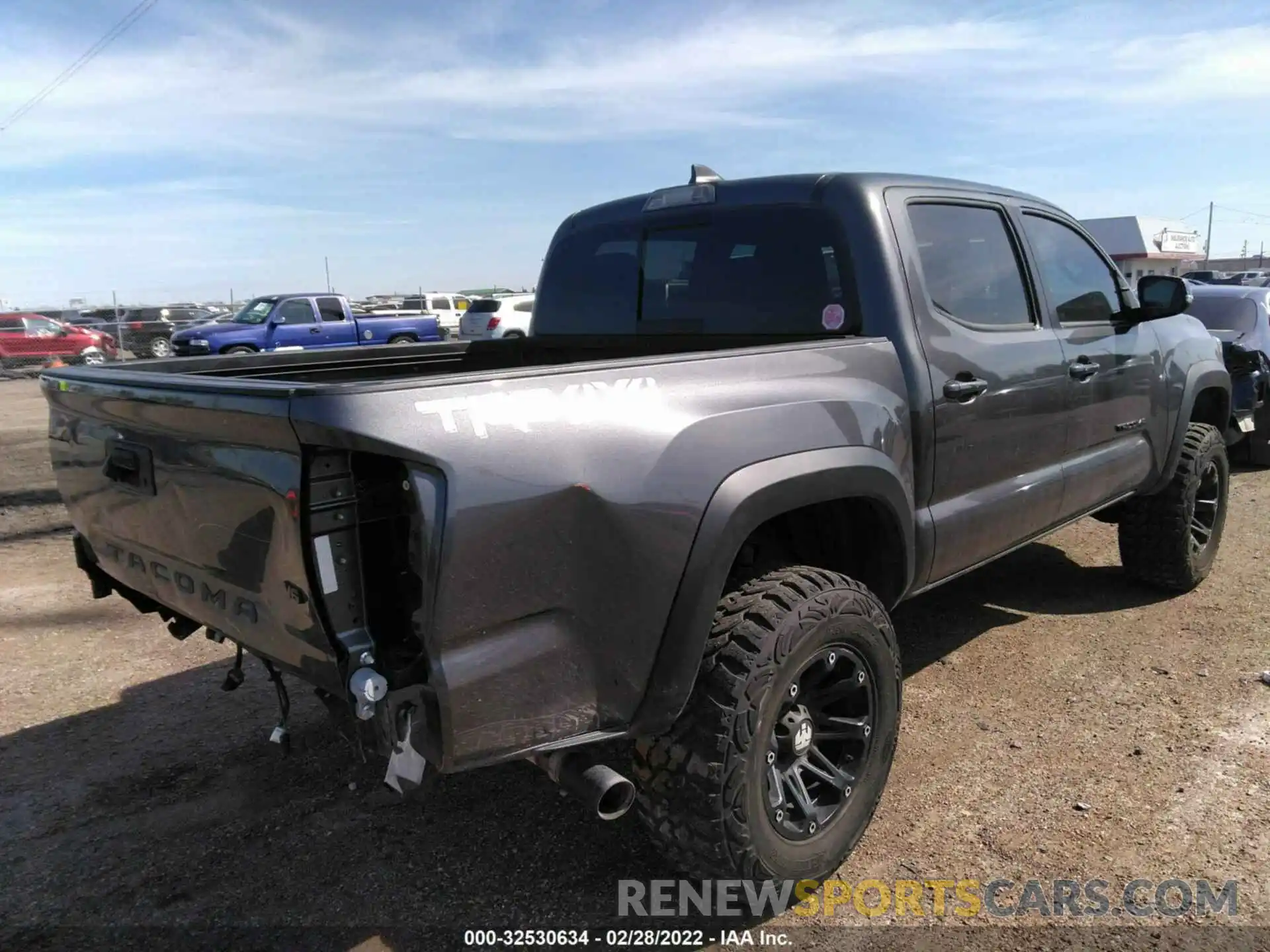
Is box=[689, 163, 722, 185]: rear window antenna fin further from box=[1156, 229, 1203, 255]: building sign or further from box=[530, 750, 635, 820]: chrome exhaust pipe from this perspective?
box=[1156, 229, 1203, 255]: building sign

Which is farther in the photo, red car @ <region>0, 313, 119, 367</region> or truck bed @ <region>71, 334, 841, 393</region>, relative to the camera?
red car @ <region>0, 313, 119, 367</region>

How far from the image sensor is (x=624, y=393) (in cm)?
229

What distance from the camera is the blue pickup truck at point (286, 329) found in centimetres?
2150

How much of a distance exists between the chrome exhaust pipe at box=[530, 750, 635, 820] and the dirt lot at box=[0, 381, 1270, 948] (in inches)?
25.3

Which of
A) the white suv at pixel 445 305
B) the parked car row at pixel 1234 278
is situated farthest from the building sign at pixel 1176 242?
the white suv at pixel 445 305

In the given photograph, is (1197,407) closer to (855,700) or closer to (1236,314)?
(855,700)

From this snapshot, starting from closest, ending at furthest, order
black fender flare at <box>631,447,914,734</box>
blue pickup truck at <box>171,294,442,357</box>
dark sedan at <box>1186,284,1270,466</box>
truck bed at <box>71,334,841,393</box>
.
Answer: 1. black fender flare at <box>631,447,914,734</box>
2. truck bed at <box>71,334,841,393</box>
3. dark sedan at <box>1186,284,1270,466</box>
4. blue pickup truck at <box>171,294,442,357</box>

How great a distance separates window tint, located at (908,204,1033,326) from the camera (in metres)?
3.37

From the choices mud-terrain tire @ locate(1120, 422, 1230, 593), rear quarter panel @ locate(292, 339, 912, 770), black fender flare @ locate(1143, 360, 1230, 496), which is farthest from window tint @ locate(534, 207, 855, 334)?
mud-terrain tire @ locate(1120, 422, 1230, 593)

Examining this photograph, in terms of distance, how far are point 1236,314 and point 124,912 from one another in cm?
946

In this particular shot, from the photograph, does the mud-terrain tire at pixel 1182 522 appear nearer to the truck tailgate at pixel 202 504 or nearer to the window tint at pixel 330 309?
the truck tailgate at pixel 202 504

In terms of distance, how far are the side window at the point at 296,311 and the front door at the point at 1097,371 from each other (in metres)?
20.8

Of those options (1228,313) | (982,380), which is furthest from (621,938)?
(1228,313)

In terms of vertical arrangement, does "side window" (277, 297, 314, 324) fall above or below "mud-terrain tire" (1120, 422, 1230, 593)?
above
